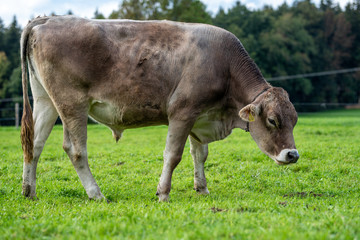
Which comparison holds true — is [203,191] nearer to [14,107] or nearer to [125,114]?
[125,114]

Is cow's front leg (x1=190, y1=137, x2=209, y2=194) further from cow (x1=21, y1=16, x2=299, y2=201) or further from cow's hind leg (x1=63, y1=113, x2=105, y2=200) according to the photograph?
cow's hind leg (x1=63, y1=113, x2=105, y2=200)

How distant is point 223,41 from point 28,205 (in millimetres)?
3986

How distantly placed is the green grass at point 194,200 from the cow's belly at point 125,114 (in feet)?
4.10

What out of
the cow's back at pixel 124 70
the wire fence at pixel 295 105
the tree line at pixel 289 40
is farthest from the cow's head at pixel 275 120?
the tree line at pixel 289 40

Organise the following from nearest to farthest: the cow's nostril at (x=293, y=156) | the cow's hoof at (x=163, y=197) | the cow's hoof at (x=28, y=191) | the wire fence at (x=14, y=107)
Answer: the cow's hoof at (x=163, y=197)
the cow's nostril at (x=293, y=156)
the cow's hoof at (x=28, y=191)
the wire fence at (x=14, y=107)

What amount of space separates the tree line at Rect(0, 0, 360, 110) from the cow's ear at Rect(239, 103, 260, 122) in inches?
1870

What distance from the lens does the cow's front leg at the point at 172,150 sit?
6.36 meters

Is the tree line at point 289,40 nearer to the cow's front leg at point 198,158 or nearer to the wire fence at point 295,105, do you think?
the wire fence at point 295,105

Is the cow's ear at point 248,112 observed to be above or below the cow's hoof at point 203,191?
above

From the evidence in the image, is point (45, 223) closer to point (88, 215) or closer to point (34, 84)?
point (88, 215)

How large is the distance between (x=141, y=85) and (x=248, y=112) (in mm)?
1731

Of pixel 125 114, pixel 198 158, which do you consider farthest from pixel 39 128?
pixel 198 158

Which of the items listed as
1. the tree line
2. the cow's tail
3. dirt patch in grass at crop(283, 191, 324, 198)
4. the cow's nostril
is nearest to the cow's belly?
the cow's tail

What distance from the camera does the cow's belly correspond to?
21.4 ft
